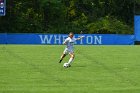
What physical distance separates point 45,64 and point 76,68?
9.30 feet

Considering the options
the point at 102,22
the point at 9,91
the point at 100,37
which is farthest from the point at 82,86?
the point at 102,22

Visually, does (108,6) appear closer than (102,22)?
No

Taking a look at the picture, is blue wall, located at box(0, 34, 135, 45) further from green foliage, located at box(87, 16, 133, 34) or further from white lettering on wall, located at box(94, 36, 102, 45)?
green foliage, located at box(87, 16, 133, 34)

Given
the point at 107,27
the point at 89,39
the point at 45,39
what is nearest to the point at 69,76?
the point at 45,39

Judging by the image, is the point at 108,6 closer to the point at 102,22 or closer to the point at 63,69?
the point at 102,22

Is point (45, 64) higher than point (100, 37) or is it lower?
higher

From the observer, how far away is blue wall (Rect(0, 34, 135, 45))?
59000 millimetres

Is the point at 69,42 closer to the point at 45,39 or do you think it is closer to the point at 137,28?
the point at 45,39

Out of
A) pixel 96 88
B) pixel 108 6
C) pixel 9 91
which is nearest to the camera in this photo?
pixel 9 91

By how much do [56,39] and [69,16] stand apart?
15.2 meters

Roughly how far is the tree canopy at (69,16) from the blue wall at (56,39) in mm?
8396

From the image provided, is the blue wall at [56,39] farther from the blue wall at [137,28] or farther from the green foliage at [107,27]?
the green foliage at [107,27]

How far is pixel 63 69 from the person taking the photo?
28688 millimetres

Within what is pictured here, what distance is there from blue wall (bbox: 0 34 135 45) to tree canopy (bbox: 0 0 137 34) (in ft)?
27.5
